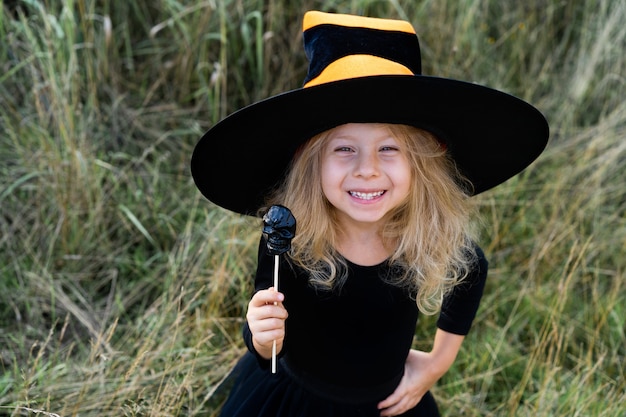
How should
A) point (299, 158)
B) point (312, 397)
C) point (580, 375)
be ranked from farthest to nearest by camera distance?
point (580, 375)
point (312, 397)
point (299, 158)

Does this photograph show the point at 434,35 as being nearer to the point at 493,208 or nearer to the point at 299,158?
the point at 493,208

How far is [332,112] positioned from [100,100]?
2.03 m

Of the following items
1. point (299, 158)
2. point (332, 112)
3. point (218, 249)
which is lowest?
point (218, 249)

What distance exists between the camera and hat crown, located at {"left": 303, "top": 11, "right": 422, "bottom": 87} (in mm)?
1744

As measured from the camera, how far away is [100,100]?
137 inches

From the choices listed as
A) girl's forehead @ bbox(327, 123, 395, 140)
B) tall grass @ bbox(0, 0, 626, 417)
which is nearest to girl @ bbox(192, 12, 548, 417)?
girl's forehead @ bbox(327, 123, 395, 140)

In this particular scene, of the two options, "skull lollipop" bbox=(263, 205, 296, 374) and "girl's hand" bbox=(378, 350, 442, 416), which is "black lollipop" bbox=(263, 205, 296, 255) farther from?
"girl's hand" bbox=(378, 350, 442, 416)

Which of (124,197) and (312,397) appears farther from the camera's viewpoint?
(124,197)

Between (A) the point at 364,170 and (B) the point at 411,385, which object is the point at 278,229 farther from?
(B) the point at 411,385

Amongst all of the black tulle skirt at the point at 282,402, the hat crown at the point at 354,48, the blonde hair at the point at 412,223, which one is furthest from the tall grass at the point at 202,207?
the hat crown at the point at 354,48

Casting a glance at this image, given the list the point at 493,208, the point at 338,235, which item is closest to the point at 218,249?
the point at 338,235

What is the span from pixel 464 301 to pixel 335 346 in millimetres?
393

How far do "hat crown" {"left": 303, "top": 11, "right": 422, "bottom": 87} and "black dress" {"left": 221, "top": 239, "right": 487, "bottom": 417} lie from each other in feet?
1.72

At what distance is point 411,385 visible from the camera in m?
2.19
